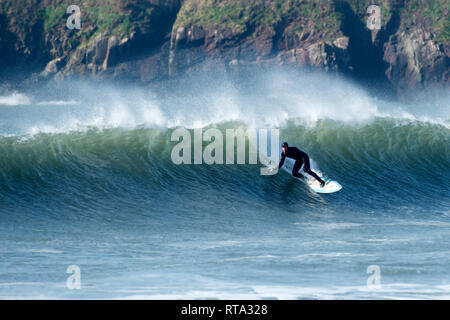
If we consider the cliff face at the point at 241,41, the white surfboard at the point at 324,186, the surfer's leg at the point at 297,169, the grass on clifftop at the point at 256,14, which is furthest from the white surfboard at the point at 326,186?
the grass on clifftop at the point at 256,14

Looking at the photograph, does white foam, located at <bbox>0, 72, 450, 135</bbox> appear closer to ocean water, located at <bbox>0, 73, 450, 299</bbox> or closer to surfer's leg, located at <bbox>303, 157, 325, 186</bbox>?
ocean water, located at <bbox>0, 73, 450, 299</bbox>

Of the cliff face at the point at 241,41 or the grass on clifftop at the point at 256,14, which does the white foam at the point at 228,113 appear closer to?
the cliff face at the point at 241,41

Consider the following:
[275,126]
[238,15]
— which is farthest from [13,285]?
[238,15]

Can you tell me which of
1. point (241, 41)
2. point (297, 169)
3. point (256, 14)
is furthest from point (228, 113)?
point (256, 14)

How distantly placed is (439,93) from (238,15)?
22007 millimetres

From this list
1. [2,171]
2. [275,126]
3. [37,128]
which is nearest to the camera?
[2,171]

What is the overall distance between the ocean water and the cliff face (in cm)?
4696

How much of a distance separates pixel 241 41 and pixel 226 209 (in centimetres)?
5991

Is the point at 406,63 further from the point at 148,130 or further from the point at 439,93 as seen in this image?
the point at 148,130

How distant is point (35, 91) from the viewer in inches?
2719

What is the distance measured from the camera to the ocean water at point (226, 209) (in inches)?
371

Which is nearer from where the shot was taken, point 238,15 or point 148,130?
point 148,130

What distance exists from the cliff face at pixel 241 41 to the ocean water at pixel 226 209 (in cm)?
4696

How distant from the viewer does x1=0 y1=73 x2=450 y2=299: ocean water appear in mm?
9430
